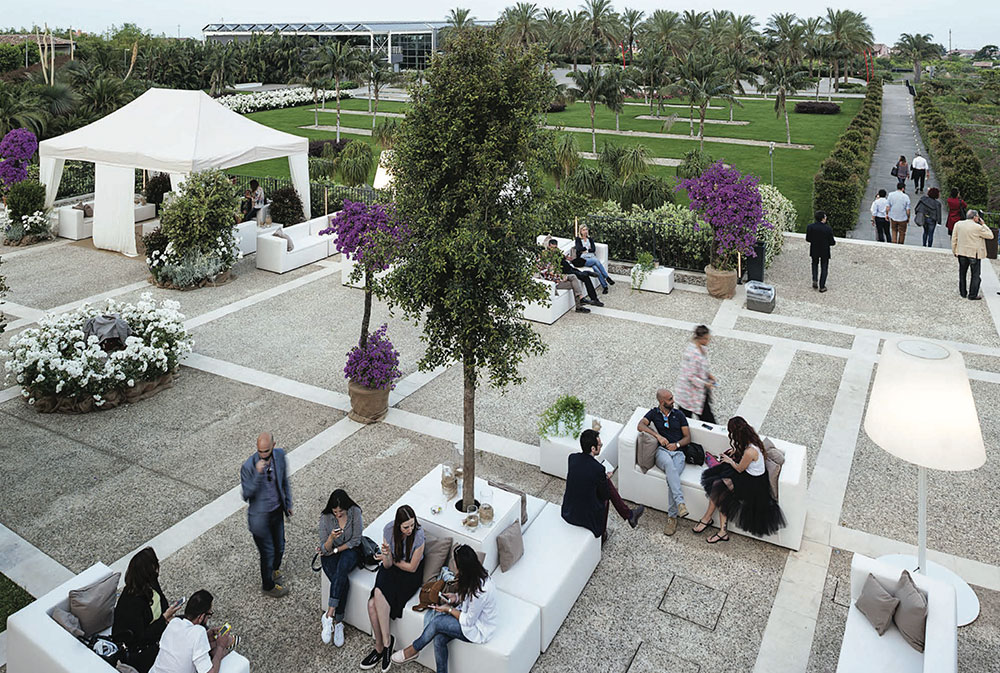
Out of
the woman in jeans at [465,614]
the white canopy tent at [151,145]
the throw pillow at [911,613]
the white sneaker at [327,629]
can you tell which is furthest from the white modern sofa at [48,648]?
the white canopy tent at [151,145]

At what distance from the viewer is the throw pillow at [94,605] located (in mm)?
5000

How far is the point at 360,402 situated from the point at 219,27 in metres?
81.5

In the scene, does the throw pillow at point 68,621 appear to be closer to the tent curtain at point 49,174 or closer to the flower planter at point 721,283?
the flower planter at point 721,283

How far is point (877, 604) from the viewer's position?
197 inches

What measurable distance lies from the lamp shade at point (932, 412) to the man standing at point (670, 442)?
2.12 metres

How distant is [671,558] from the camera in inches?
255

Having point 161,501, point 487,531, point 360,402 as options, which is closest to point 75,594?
point 161,501

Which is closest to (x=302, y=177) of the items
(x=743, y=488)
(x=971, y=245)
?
(x=971, y=245)

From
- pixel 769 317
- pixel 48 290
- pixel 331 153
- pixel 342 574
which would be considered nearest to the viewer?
pixel 342 574

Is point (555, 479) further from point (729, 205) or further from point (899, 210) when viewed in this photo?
point (899, 210)

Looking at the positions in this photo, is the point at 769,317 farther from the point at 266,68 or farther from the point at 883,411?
the point at 266,68

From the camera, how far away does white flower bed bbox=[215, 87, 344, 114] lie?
50.4 metres

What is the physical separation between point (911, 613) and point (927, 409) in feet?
4.42

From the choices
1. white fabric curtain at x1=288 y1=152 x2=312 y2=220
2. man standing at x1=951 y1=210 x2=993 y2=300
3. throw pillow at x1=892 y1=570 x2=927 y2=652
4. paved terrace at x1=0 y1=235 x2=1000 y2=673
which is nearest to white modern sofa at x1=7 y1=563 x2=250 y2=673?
paved terrace at x1=0 y1=235 x2=1000 y2=673
